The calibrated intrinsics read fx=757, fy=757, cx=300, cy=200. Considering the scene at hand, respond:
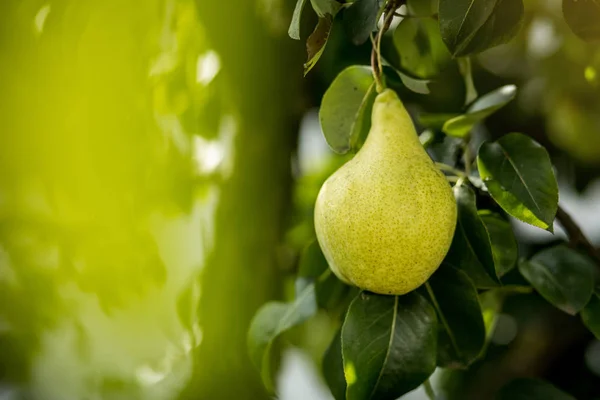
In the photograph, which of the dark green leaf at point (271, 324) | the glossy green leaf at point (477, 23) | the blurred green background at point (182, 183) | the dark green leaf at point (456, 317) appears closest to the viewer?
the blurred green background at point (182, 183)

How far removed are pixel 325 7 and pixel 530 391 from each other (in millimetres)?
581

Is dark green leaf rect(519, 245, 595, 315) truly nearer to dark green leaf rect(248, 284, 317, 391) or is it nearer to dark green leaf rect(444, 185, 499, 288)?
dark green leaf rect(444, 185, 499, 288)

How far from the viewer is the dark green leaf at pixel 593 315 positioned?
2.75 ft

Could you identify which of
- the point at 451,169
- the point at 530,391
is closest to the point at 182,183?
the point at 451,169

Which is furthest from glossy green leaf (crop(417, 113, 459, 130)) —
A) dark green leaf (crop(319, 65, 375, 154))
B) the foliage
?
dark green leaf (crop(319, 65, 375, 154))

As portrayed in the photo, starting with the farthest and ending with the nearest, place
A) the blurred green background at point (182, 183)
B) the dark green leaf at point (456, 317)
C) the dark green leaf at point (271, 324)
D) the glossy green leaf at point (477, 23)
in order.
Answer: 1. the dark green leaf at point (271, 324)
2. the dark green leaf at point (456, 317)
3. the glossy green leaf at point (477, 23)
4. the blurred green background at point (182, 183)

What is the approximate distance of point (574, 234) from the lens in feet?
3.11

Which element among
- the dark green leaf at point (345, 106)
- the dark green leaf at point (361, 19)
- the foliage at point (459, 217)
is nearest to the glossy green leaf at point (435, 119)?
the foliage at point (459, 217)

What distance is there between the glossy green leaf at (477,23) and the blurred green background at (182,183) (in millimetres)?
250

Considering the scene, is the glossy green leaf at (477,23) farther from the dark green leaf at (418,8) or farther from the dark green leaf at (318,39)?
the dark green leaf at (418,8)

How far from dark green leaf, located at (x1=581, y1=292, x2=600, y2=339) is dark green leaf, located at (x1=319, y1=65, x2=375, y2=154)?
327 millimetres

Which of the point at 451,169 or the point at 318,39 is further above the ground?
the point at 318,39

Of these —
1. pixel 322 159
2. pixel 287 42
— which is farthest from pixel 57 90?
pixel 322 159

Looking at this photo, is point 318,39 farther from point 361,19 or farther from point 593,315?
point 593,315
